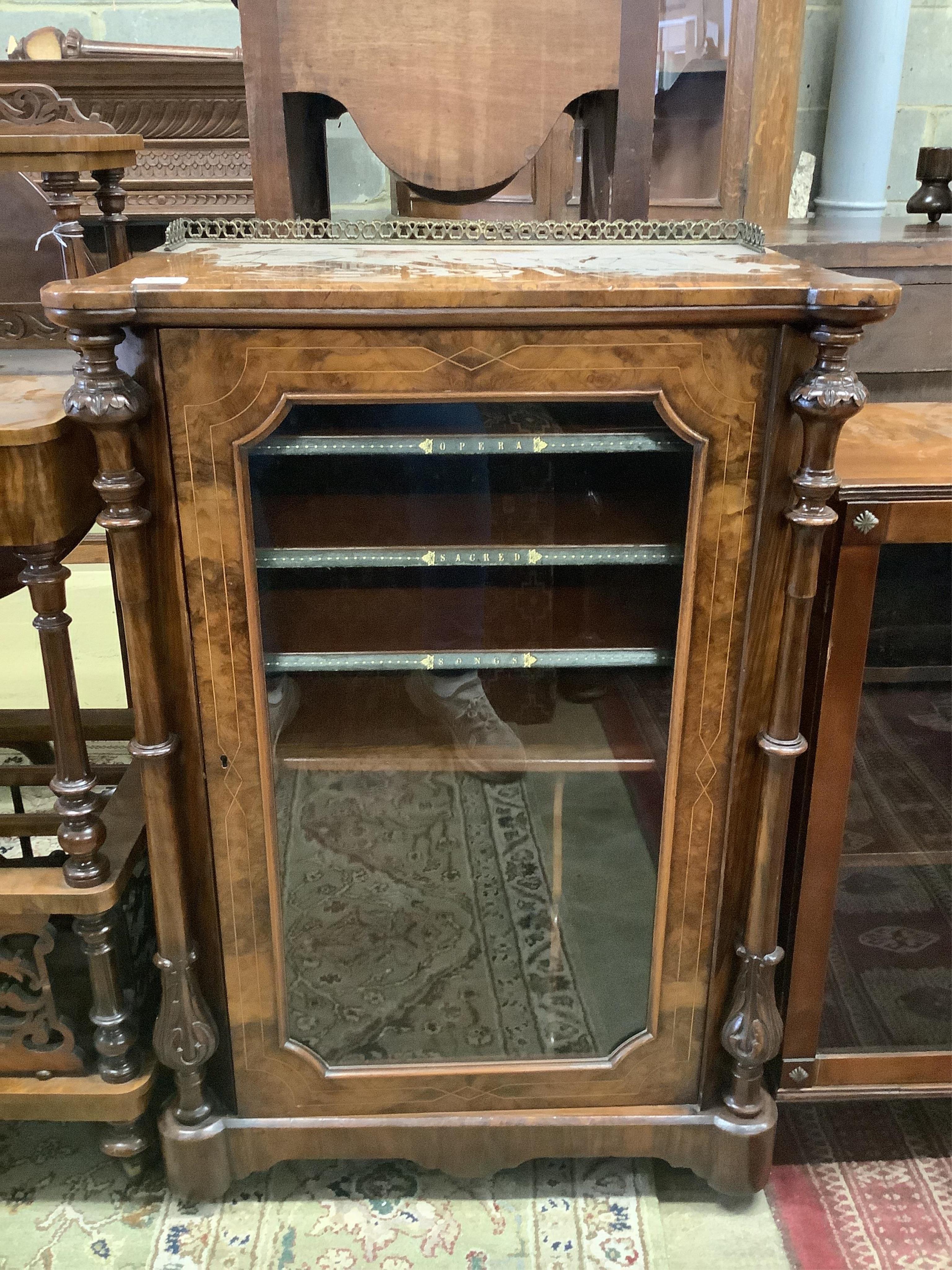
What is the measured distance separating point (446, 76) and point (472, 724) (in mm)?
665

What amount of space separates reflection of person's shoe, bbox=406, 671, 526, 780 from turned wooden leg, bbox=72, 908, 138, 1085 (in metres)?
0.41

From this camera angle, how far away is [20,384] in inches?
44.9

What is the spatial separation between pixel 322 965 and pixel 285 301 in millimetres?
687

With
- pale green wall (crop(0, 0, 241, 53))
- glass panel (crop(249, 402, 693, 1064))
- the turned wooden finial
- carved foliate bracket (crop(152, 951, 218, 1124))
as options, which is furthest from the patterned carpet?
pale green wall (crop(0, 0, 241, 53))

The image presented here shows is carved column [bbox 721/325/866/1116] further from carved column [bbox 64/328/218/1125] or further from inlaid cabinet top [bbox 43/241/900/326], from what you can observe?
carved column [bbox 64/328/218/1125]

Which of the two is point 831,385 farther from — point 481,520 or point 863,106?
point 863,106

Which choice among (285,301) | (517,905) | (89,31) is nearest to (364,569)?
(285,301)

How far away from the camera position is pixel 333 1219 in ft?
3.82

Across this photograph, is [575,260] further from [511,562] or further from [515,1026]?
[515,1026]

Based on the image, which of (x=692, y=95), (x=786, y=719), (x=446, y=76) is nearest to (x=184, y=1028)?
(x=786, y=719)

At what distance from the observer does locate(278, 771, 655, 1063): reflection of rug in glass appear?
1.09 metres

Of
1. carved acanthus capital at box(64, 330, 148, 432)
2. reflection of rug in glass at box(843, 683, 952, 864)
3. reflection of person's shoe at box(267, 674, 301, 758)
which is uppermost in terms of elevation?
carved acanthus capital at box(64, 330, 148, 432)

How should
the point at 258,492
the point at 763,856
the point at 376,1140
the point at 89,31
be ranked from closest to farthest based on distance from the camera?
the point at 258,492
the point at 763,856
the point at 376,1140
the point at 89,31

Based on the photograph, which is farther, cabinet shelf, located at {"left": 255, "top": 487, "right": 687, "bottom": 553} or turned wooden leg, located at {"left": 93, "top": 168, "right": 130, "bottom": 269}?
turned wooden leg, located at {"left": 93, "top": 168, "right": 130, "bottom": 269}
